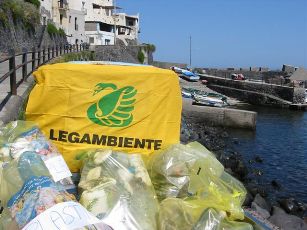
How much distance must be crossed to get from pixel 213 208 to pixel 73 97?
1.71m

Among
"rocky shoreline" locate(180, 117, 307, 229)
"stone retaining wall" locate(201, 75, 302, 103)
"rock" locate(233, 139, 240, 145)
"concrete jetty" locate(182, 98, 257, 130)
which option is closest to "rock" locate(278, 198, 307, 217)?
"rocky shoreline" locate(180, 117, 307, 229)

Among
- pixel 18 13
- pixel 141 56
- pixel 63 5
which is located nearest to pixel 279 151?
pixel 18 13

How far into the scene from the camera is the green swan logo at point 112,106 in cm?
372

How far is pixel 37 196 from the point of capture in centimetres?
241

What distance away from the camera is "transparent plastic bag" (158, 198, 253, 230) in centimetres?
253

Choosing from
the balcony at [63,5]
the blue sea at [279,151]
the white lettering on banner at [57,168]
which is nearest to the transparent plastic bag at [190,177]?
the white lettering on banner at [57,168]

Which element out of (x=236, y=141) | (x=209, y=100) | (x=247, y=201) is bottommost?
(x=236, y=141)

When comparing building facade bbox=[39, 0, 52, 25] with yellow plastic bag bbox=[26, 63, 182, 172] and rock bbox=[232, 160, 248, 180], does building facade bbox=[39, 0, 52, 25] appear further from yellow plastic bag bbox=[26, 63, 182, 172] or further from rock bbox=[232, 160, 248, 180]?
yellow plastic bag bbox=[26, 63, 182, 172]

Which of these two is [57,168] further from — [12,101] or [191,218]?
[12,101]

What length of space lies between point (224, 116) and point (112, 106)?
1868cm

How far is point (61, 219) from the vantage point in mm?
2168

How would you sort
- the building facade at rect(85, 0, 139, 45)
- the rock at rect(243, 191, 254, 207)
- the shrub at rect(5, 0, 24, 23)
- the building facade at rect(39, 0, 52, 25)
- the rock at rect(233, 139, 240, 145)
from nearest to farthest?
the rock at rect(243, 191, 254, 207) < the rock at rect(233, 139, 240, 145) < the shrub at rect(5, 0, 24, 23) < the building facade at rect(39, 0, 52, 25) < the building facade at rect(85, 0, 139, 45)

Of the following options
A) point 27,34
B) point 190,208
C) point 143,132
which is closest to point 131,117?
point 143,132

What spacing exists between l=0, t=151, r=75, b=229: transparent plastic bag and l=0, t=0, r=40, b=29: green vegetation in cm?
1837
